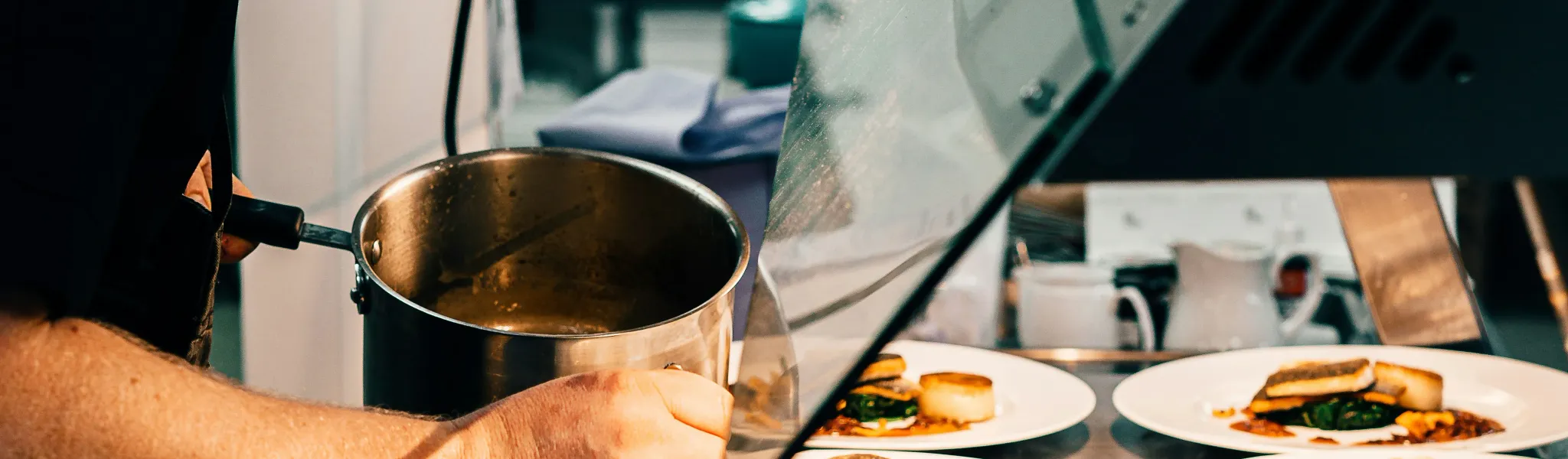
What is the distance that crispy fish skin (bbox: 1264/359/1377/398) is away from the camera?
3.08 feet

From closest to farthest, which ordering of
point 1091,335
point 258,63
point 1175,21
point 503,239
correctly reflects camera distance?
point 1175,21, point 503,239, point 1091,335, point 258,63

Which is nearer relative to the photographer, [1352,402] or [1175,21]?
[1175,21]

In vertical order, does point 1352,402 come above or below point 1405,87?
below

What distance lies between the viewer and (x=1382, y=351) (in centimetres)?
104

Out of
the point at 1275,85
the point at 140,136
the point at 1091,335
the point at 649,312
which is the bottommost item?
the point at 1091,335

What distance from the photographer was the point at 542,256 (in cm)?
84

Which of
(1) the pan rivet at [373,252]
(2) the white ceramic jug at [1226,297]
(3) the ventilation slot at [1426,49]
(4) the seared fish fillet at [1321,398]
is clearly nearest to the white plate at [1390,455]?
(4) the seared fish fillet at [1321,398]

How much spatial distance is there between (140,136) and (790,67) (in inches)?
70.5

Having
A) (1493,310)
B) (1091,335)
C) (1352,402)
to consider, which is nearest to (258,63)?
(1091,335)

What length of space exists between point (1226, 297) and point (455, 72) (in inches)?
34.0

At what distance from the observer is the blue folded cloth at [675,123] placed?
4.81ft

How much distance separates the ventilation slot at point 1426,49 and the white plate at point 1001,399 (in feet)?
1.61

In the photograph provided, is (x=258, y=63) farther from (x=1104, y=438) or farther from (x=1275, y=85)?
(x=1275, y=85)

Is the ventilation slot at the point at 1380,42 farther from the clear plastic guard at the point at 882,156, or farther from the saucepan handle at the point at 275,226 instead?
the saucepan handle at the point at 275,226
